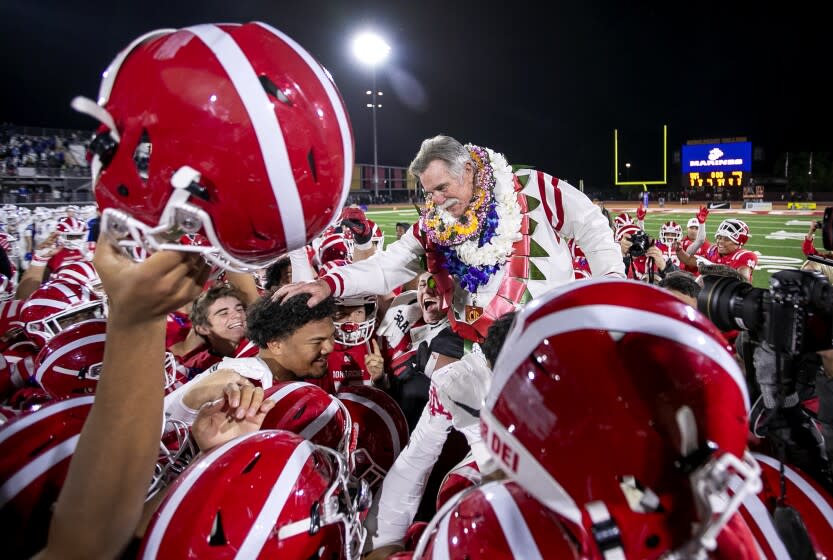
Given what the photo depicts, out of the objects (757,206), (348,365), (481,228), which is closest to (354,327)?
(348,365)

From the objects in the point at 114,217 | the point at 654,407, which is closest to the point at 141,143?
the point at 114,217

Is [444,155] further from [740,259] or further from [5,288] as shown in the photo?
[740,259]

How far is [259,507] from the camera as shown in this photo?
1.43 m

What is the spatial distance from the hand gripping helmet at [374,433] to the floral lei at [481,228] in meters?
1.03

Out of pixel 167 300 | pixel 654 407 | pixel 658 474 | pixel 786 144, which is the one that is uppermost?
pixel 786 144

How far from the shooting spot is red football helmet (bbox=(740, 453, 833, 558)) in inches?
57.9

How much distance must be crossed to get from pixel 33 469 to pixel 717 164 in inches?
2279

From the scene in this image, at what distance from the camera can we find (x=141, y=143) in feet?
4.03

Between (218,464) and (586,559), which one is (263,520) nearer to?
(218,464)

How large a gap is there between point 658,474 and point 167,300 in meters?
1.03

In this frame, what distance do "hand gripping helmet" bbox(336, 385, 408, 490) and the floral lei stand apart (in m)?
1.03

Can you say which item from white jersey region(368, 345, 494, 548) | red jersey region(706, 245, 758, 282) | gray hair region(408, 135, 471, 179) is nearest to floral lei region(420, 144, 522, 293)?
gray hair region(408, 135, 471, 179)

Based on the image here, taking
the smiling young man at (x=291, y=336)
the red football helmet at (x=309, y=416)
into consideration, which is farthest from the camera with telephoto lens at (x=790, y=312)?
the smiling young man at (x=291, y=336)

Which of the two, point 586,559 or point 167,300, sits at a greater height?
point 167,300
